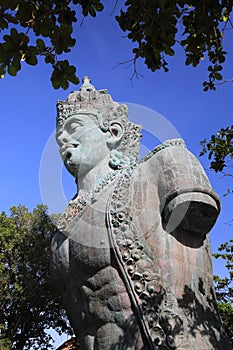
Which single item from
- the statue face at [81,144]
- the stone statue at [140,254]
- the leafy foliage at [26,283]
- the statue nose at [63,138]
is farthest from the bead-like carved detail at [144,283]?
the leafy foliage at [26,283]

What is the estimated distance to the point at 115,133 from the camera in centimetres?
577

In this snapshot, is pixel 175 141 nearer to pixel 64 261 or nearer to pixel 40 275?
pixel 64 261

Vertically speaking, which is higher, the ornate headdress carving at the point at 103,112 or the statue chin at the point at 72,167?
the ornate headdress carving at the point at 103,112

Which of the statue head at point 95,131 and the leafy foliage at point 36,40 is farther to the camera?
the statue head at point 95,131

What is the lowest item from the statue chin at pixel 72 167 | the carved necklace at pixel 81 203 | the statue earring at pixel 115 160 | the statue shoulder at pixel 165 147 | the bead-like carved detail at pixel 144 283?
the bead-like carved detail at pixel 144 283

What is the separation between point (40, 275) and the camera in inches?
672

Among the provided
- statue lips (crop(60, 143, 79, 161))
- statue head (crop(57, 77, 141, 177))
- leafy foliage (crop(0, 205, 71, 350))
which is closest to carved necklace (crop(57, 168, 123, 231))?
statue head (crop(57, 77, 141, 177))

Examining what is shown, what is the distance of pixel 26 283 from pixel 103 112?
11.9m

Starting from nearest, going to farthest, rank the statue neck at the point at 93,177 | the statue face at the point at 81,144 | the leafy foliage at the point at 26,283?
the statue neck at the point at 93,177
the statue face at the point at 81,144
the leafy foliage at the point at 26,283

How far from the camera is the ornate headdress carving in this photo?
5.74m

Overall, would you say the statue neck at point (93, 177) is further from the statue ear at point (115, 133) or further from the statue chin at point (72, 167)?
the statue ear at point (115, 133)

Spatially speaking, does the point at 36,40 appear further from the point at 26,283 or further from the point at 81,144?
the point at 26,283

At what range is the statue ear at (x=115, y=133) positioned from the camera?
5.66 m

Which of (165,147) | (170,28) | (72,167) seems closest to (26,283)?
(72,167)
